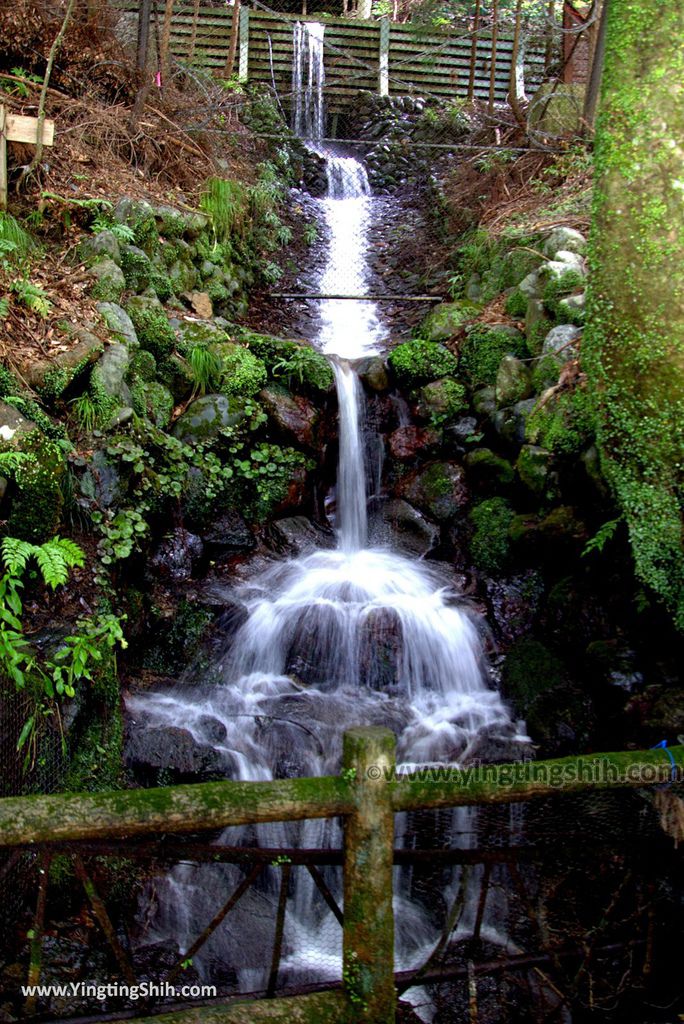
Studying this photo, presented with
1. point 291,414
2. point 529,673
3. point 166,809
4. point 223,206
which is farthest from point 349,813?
point 223,206

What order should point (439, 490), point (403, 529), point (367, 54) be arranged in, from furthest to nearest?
point (367, 54) → point (403, 529) → point (439, 490)

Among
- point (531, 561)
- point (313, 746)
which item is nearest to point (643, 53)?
point (531, 561)

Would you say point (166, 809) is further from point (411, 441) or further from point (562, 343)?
point (411, 441)

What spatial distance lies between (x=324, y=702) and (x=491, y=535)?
2.50 meters

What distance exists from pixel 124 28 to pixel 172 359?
733cm

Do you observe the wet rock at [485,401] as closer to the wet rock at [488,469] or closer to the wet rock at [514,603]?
the wet rock at [488,469]

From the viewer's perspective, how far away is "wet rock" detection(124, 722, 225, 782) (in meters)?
4.95

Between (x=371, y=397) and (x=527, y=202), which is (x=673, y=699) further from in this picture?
(x=527, y=202)

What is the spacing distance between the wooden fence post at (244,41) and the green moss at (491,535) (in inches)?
455

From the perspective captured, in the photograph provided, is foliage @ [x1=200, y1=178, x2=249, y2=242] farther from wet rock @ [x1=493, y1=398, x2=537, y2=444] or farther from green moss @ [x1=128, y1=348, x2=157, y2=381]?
wet rock @ [x1=493, y1=398, x2=537, y2=444]

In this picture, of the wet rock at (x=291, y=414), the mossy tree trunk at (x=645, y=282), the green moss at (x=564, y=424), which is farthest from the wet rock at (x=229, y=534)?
the mossy tree trunk at (x=645, y=282)

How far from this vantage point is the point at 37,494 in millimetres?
5016

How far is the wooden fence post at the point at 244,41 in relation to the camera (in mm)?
14262

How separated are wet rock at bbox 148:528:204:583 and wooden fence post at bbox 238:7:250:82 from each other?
1155 centimetres
